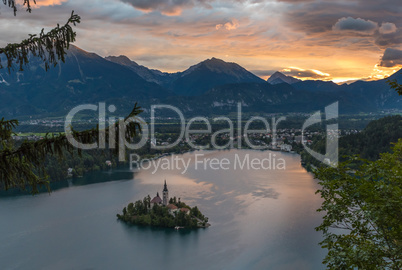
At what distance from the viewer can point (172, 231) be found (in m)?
19.4

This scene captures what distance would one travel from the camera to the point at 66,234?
19078 mm

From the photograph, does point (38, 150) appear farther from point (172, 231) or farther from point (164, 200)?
point (164, 200)

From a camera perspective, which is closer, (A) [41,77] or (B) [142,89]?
(A) [41,77]

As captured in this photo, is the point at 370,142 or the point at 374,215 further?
the point at 370,142

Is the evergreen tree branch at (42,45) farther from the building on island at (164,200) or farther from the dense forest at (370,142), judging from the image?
the dense forest at (370,142)

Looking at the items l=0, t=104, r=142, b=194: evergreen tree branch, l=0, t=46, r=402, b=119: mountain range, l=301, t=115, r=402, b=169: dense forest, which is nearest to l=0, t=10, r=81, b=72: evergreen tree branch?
l=0, t=104, r=142, b=194: evergreen tree branch

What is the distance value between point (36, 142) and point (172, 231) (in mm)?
17003

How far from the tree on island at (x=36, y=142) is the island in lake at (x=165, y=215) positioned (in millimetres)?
16534

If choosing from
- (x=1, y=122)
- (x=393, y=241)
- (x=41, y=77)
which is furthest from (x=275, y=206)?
(x=41, y=77)

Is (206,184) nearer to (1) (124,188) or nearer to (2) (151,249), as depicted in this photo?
(1) (124,188)

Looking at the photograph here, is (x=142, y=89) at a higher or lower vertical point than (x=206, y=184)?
higher

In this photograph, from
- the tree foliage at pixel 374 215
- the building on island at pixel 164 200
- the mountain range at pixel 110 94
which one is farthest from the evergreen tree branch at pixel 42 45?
the mountain range at pixel 110 94

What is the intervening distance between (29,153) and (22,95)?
127328mm

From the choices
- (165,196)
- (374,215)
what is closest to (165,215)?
(165,196)
